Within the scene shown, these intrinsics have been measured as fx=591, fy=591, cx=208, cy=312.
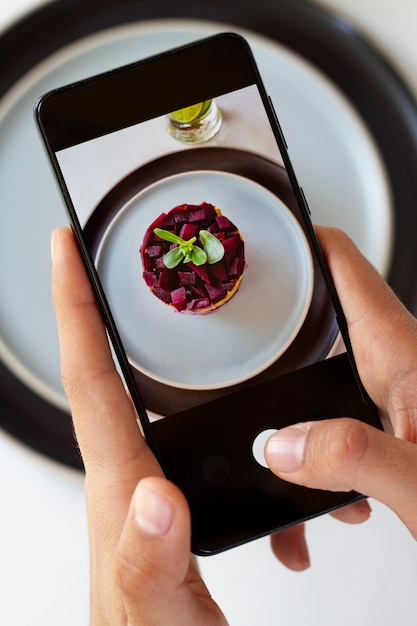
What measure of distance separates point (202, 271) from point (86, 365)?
4.0 inches

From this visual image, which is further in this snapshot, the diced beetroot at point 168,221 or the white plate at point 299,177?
the white plate at point 299,177

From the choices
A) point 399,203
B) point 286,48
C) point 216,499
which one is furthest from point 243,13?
point 216,499

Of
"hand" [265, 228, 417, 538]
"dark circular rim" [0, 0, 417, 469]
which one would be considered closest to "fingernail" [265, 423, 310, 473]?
"hand" [265, 228, 417, 538]

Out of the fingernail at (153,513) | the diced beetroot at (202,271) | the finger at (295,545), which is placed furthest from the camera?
the finger at (295,545)

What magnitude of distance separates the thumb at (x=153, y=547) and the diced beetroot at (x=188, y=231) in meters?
0.17

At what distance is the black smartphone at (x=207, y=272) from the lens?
1.24ft

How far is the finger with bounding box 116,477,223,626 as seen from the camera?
30 centimetres

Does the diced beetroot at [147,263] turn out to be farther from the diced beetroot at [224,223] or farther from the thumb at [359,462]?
the thumb at [359,462]

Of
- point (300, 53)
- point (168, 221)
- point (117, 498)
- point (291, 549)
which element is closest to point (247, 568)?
point (291, 549)

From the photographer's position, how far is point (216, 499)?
373mm

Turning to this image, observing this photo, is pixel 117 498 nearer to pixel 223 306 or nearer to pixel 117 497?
pixel 117 497

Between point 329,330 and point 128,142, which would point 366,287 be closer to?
point 329,330

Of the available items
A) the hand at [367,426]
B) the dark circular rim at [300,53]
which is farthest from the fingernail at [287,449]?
the dark circular rim at [300,53]

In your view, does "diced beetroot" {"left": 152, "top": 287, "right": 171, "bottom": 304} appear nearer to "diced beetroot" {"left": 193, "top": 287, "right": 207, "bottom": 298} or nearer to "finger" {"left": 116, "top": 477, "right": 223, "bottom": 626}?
"diced beetroot" {"left": 193, "top": 287, "right": 207, "bottom": 298}
